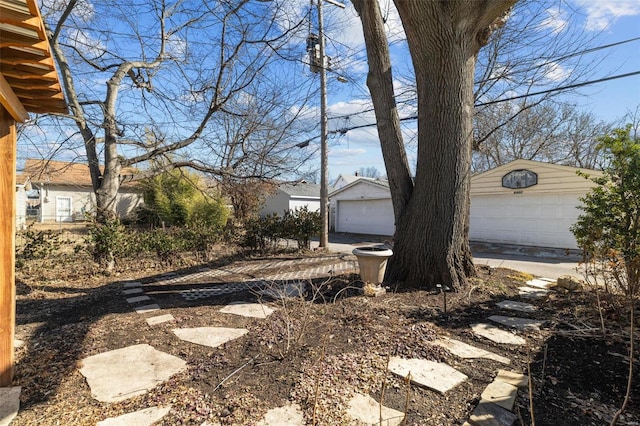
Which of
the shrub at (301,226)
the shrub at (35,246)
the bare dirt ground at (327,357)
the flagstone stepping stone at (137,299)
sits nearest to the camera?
the bare dirt ground at (327,357)

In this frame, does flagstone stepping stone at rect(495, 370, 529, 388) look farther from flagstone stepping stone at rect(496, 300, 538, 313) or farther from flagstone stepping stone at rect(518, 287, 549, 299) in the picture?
flagstone stepping stone at rect(518, 287, 549, 299)

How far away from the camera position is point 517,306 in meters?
4.06

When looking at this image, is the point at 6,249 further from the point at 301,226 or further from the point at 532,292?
the point at 301,226

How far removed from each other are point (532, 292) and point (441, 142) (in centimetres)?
271

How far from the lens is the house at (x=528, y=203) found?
10.5 metres

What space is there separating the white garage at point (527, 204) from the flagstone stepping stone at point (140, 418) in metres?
11.4

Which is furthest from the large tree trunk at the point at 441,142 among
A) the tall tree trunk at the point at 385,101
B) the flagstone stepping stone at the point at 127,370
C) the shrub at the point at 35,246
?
the shrub at the point at 35,246

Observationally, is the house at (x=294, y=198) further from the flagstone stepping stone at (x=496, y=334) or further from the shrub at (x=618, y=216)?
the flagstone stepping stone at (x=496, y=334)

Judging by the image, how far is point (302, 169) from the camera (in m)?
9.20

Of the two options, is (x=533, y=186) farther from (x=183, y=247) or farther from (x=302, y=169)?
(x=183, y=247)

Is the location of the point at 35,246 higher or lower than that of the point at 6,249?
lower

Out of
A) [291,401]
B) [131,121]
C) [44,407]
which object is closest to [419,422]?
[291,401]

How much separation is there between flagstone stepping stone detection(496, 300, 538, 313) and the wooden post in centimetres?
485

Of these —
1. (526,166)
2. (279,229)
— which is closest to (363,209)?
(526,166)
